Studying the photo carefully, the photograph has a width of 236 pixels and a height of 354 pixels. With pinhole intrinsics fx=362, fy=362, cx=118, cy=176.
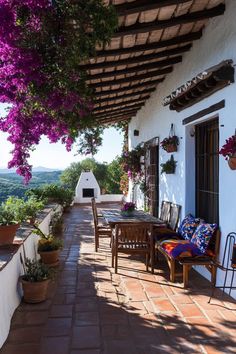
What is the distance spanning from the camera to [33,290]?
4.01m

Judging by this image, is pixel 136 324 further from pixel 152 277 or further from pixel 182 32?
pixel 182 32

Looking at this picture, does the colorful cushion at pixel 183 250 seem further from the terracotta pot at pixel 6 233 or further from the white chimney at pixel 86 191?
the white chimney at pixel 86 191

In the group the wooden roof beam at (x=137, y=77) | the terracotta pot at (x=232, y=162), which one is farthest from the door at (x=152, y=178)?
the terracotta pot at (x=232, y=162)

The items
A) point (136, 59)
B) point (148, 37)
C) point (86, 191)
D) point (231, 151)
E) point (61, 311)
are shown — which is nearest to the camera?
point (61, 311)

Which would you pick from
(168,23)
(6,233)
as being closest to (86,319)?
(6,233)

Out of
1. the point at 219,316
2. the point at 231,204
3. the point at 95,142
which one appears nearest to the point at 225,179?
the point at 231,204

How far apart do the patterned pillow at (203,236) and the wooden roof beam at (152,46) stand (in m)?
2.49

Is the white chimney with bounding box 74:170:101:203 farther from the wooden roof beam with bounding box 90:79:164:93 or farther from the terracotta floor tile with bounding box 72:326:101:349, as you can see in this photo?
the terracotta floor tile with bounding box 72:326:101:349

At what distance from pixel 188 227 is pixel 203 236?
74 centimetres

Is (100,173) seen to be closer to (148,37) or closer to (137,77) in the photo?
(137,77)

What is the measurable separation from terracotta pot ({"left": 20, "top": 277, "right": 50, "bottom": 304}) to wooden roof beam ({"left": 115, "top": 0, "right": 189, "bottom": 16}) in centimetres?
A: 294

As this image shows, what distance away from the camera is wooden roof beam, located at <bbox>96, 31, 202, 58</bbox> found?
4.62 m

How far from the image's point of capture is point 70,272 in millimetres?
5266

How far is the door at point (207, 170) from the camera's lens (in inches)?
200
